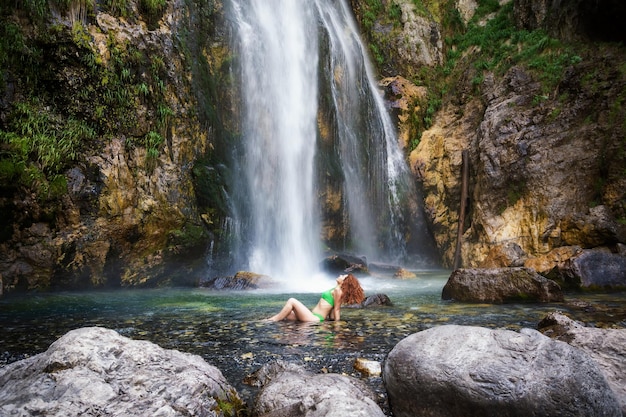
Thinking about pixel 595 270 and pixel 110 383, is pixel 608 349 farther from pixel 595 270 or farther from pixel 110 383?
pixel 595 270

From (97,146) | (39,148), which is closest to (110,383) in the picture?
(39,148)

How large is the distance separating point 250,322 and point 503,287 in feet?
17.3

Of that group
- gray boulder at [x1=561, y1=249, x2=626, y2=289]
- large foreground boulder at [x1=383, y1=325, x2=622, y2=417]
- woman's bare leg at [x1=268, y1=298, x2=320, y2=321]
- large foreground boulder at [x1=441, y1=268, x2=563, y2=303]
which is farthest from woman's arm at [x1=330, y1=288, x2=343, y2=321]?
gray boulder at [x1=561, y1=249, x2=626, y2=289]

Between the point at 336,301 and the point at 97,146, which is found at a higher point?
the point at 97,146

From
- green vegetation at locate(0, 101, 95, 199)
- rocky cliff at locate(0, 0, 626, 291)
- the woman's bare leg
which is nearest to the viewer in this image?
the woman's bare leg

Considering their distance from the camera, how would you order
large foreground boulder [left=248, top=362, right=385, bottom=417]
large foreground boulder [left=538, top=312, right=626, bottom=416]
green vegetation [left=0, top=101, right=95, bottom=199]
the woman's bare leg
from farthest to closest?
green vegetation [left=0, top=101, right=95, bottom=199] → the woman's bare leg → large foreground boulder [left=538, top=312, right=626, bottom=416] → large foreground boulder [left=248, top=362, right=385, bottom=417]

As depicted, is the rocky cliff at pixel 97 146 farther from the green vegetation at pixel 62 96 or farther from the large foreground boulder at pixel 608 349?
the large foreground boulder at pixel 608 349

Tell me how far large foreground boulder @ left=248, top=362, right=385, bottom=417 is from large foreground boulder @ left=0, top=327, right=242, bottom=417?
27 centimetres

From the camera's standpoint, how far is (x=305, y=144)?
1788 cm

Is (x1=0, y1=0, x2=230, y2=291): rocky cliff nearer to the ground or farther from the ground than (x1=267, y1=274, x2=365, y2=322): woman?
farther from the ground

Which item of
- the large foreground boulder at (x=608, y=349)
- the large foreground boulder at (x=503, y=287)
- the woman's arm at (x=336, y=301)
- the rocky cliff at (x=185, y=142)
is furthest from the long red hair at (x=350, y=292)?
the rocky cliff at (x=185, y=142)

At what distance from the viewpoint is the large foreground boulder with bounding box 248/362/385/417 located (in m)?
2.75

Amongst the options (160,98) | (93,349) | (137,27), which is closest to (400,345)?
(93,349)

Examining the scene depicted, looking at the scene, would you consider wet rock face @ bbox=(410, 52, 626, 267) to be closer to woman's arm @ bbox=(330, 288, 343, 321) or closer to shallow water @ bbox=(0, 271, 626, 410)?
shallow water @ bbox=(0, 271, 626, 410)
